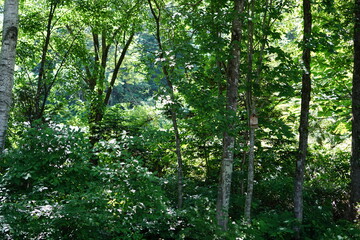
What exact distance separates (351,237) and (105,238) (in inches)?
175

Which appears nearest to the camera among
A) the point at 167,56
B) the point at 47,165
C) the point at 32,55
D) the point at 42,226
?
the point at 42,226

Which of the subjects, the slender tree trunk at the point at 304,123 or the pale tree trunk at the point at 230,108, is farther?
the slender tree trunk at the point at 304,123

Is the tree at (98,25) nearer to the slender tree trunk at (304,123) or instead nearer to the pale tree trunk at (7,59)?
the pale tree trunk at (7,59)

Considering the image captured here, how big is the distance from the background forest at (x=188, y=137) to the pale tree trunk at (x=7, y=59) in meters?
0.37

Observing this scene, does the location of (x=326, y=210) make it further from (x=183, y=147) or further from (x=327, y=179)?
(x=183, y=147)

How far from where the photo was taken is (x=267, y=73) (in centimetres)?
614

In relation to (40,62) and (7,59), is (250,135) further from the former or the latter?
(40,62)

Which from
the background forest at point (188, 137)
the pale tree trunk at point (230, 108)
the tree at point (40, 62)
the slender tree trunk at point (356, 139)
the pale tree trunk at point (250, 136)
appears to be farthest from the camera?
the tree at point (40, 62)

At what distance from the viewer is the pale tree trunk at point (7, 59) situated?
180 inches

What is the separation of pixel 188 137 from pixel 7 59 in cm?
490

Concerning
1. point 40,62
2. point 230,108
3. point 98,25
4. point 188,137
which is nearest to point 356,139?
point 230,108

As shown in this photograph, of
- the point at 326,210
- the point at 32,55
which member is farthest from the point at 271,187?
the point at 32,55

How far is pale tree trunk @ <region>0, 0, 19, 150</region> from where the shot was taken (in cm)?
458

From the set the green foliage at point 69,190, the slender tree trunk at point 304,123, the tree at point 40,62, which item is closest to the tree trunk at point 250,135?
the slender tree trunk at point 304,123
